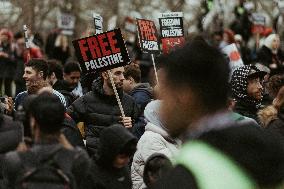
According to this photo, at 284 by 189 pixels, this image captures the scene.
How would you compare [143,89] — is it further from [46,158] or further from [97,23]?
[46,158]

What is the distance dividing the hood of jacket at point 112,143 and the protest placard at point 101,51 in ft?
12.1

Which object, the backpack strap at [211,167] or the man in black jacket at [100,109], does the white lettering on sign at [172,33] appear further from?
the backpack strap at [211,167]

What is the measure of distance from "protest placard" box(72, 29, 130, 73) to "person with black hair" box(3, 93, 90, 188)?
13.9 ft

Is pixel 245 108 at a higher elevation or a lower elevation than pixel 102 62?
lower

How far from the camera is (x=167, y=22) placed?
13.0 metres

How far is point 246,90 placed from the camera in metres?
9.01

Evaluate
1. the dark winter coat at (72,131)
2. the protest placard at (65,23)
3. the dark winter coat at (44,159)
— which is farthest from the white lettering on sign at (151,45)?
the protest placard at (65,23)

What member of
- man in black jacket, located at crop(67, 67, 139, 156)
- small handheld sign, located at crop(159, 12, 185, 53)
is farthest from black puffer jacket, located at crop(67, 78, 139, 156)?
small handheld sign, located at crop(159, 12, 185, 53)

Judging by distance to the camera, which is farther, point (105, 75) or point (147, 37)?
point (147, 37)

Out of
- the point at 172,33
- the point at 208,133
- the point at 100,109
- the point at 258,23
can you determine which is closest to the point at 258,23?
the point at 258,23

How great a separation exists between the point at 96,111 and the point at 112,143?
11.4 ft

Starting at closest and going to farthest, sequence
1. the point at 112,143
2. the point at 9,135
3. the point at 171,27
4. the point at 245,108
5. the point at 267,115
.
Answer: the point at 112,143 < the point at 9,135 < the point at 267,115 < the point at 245,108 < the point at 171,27

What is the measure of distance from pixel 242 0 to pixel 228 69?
1984 cm

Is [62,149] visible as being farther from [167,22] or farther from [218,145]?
[167,22]
